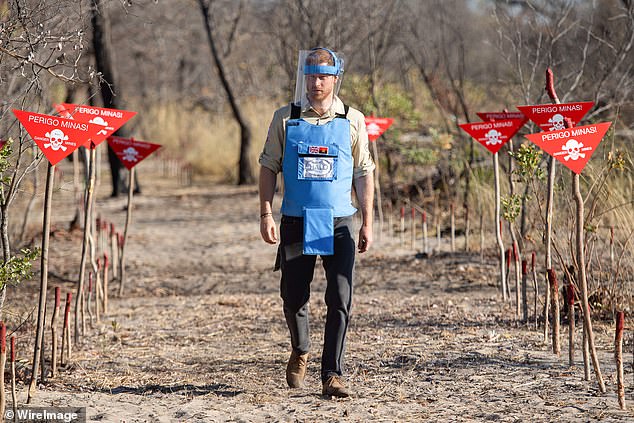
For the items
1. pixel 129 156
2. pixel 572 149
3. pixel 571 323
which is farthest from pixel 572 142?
pixel 129 156

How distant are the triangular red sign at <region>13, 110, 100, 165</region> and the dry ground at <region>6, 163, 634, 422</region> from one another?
1015 mm

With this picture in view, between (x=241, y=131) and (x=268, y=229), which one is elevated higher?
(x=241, y=131)

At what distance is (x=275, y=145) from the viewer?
4.69 m

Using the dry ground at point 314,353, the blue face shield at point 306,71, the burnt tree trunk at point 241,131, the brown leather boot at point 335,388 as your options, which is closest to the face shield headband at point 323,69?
the blue face shield at point 306,71

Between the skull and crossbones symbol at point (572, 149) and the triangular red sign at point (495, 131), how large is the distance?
2.07 meters

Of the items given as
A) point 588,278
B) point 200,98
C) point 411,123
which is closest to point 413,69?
A: point 411,123

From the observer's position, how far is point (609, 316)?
6242mm

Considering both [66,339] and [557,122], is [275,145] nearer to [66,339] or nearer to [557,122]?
[557,122]

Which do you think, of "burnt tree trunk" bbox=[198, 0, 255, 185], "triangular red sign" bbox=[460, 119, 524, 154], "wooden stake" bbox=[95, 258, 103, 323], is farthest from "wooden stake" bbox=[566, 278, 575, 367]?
"burnt tree trunk" bbox=[198, 0, 255, 185]

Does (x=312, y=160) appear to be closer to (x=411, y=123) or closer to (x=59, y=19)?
(x=59, y=19)

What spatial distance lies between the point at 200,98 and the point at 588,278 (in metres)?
18.1

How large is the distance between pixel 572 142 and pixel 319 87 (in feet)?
3.95

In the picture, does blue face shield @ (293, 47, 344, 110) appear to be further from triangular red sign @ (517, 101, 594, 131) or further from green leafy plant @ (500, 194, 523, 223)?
green leafy plant @ (500, 194, 523, 223)

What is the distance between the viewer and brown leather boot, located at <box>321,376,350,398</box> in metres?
4.65
